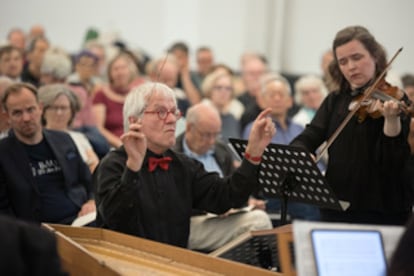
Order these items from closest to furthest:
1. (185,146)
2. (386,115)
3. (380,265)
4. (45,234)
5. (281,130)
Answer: (45,234), (380,265), (386,115), (185,146), (281,130)

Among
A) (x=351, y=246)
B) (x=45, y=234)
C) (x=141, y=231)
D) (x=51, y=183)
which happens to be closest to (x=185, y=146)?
(x=51, y=183)

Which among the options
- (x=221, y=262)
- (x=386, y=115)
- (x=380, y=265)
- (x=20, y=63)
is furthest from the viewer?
(x=20, y=63)

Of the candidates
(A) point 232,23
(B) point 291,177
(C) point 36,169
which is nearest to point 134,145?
(B) point 291,177

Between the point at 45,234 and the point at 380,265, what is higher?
the point at 45,234

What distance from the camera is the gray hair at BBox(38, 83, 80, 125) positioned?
4895mm

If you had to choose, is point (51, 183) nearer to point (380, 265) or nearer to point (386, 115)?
point (386, 115)

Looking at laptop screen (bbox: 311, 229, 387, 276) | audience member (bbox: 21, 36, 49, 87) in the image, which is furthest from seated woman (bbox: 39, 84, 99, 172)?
laptop screen (bbox: 311, 229, 387, 276)

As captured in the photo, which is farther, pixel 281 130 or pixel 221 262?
pixel 281 130

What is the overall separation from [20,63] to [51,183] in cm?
337

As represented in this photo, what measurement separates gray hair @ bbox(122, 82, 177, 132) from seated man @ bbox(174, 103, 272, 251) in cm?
76

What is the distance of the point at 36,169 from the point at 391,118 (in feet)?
6.16

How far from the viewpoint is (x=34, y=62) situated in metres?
7.84

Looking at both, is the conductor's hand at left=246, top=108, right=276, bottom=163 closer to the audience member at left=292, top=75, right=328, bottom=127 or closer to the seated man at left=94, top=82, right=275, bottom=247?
the seated man at left=94, top=82, right=275, bottom=247

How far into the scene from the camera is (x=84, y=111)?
5.83 metres
